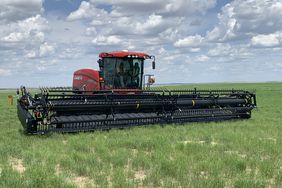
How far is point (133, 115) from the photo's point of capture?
44.0ft

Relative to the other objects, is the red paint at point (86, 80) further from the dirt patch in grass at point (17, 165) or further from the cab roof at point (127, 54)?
the dirt patch in grass at point (17, 165)

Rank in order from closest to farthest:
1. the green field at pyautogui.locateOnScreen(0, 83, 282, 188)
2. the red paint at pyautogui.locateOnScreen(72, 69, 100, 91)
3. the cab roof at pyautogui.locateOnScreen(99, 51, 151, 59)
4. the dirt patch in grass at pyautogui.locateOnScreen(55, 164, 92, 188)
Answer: the dirt patch in grass at pyautogui.locateOnScreen(55, 164, 92, 188), the green field at pyautogui.locateOnScreen(0, 83, 282, 188), the cab roof at pyautogui.locateOnScreen(99, 51, 151, 59), the red paint at pyautogui.locateOnScreen(72, 69, 100, 91)

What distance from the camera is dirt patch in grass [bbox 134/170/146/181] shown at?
6673 millimetres

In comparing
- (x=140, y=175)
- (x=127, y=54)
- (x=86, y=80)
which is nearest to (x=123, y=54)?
(x=127, y=54)

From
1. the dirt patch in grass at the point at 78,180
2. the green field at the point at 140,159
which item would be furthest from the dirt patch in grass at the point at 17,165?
the dirt patch in grass at the point at 78,180

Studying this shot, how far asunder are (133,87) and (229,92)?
4.26 metres

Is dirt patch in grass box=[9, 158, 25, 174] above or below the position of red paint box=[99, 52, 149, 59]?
below

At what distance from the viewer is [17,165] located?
7.67 meters

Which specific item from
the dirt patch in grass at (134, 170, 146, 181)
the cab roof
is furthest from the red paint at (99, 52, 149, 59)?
the dirt patch in grass at (134, 170, 146, 181)

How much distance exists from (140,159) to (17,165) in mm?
2434

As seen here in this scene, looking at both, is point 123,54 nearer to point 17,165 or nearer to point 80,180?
point 17,165

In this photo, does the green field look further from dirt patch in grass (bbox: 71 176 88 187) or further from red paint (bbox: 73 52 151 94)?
red paint (bbox: 73 52 151 94)

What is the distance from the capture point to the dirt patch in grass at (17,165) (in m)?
7.17

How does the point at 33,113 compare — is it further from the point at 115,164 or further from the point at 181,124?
the point at 181,124
